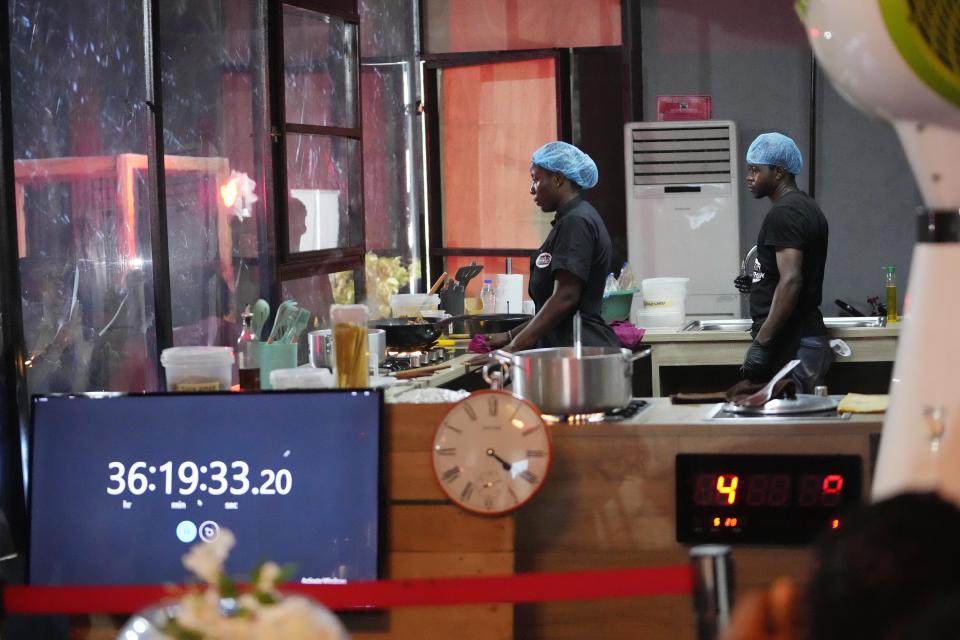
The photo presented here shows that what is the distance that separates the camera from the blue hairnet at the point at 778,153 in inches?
192

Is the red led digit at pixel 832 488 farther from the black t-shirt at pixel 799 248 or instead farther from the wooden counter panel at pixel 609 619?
the black t-shirt at pixel 799 248

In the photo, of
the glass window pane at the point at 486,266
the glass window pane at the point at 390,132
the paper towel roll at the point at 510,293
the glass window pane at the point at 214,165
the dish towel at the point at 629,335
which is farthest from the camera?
the glass window pane at the point at 486,266

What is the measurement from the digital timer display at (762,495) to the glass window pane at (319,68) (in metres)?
2.69

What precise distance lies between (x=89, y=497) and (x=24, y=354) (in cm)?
79

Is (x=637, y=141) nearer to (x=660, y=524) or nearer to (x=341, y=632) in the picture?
(x=660, y=524)

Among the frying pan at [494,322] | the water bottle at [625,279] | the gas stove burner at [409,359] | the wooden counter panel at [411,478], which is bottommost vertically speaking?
the wooden counter panel at [411,478]

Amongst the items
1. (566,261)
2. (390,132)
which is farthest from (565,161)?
(390,132)

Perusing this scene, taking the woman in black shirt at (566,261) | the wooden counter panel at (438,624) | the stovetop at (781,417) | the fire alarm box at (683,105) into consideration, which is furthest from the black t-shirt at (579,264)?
the fire alarm box at (683,105)

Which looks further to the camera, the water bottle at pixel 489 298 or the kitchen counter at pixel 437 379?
the water bottle at pixel 489 298

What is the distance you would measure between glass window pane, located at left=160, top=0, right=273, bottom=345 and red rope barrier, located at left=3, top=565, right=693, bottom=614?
1.93m

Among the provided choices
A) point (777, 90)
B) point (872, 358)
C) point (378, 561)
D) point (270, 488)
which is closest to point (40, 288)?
point (270, 488)

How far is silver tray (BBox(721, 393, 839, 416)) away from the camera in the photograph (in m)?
2.81

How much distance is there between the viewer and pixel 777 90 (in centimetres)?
674

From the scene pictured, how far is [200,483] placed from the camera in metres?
2.65
